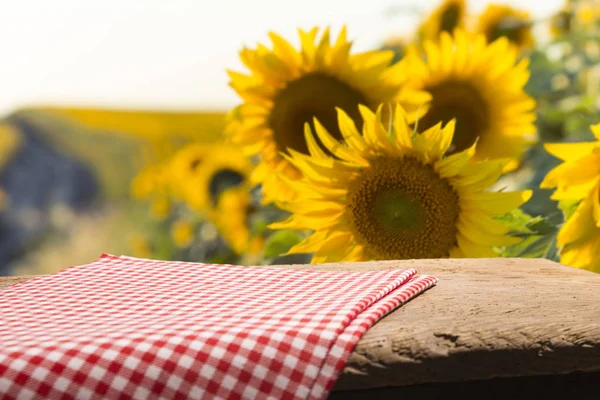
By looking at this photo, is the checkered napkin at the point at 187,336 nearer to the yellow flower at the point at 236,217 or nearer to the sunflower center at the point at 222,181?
the yellow flower at the point at 236,217

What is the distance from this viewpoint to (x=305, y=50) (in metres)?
0.99

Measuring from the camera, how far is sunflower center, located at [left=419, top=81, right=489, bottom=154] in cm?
104

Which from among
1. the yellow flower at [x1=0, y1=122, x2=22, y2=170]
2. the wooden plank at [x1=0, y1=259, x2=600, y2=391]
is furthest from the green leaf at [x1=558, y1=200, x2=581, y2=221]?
the yellow flower at [x1=0, y1=122, x2=22, y2=170]

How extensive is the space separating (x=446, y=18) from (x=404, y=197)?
2.37ft

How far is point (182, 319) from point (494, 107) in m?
0.66

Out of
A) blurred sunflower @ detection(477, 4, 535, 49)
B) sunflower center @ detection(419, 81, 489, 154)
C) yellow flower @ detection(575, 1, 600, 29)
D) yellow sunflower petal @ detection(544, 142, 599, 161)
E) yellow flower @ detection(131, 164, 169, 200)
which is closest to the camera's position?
yellow sunflower petal @ detection(544, 142, 599, 161)

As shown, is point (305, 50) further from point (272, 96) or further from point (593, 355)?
point (593, 355)

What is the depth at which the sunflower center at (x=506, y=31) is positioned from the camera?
1431 mm

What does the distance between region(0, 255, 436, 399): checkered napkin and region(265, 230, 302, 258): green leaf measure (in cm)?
29

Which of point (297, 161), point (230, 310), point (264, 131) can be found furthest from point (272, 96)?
point (230, 310)

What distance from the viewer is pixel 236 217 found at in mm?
1368

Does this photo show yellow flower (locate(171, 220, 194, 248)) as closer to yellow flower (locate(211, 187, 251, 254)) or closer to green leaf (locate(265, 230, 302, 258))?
yellow flower (locate(211, 187, 251, 254))

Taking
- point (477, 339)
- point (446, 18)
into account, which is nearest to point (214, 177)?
point (446, 18)

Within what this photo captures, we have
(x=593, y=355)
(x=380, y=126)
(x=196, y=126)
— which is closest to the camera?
(x=593, y=355)
